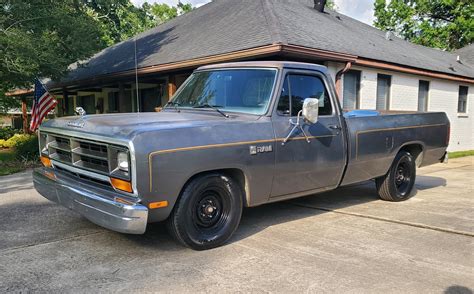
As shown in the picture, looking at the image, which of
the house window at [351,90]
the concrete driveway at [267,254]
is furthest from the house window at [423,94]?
the concrete driveway at [267,254]

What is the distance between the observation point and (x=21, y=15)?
11.2 meters

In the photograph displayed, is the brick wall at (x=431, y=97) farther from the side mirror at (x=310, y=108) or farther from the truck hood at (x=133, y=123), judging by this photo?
the truck hood at (x=133, y=123)

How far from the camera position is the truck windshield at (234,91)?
188 inches

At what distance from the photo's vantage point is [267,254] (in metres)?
4.15

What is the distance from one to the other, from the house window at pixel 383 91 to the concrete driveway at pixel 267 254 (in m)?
7.89

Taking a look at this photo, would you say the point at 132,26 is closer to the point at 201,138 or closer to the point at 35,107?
the point at 35,107

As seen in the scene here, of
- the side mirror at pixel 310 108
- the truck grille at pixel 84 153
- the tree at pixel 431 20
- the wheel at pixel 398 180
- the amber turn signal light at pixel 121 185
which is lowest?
the wheel at pixel 398 180

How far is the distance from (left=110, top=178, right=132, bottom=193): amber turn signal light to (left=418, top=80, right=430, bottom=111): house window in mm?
14291

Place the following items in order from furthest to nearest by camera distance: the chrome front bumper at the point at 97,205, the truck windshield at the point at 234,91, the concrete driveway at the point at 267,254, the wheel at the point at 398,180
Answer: the wheel at the point at 398,180
the truck windshield at the point at 234,91
the chrome front bumper at the point at 97,205
the concrete driveway at the point at 267,254

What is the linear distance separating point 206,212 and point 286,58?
7098mm

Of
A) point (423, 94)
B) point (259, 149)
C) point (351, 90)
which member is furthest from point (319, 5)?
point (259, 149)

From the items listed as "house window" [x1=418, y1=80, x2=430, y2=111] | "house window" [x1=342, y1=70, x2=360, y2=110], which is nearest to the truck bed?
"house window" [x1=342, y1=70, x2=360, y2=110]

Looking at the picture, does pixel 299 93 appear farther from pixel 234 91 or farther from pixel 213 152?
pixel 213 152

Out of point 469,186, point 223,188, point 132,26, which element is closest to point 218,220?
point 223,188
